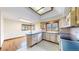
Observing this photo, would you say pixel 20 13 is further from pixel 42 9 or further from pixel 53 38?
pixel 53 38

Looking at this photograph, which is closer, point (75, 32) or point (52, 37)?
point (75, 32)

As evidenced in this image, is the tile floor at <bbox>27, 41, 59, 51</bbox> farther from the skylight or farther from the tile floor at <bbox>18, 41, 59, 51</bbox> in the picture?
the skylight

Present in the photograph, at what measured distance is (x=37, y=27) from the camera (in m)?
1.17

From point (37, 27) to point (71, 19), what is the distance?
536 millimetres

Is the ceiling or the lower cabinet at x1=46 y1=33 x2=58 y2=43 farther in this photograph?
the lower cabinet at x1=46 y1=33 x2=58 y2=43

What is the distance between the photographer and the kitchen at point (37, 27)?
100 cm

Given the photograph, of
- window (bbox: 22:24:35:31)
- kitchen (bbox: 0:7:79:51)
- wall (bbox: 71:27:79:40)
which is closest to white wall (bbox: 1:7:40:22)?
kitchen (bbox: 0:7:79:51)

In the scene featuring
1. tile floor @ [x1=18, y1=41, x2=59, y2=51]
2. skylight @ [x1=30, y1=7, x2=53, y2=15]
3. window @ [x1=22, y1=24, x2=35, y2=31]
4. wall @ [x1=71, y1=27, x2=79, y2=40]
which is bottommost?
tile floor @ [x1=18, y1=41, x2=59, y2=51]

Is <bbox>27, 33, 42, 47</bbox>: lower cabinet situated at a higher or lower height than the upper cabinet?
lower

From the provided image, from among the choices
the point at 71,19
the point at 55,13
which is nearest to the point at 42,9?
the point at 55,13

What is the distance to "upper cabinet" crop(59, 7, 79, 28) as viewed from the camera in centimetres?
99

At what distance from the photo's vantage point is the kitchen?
1.00 m
